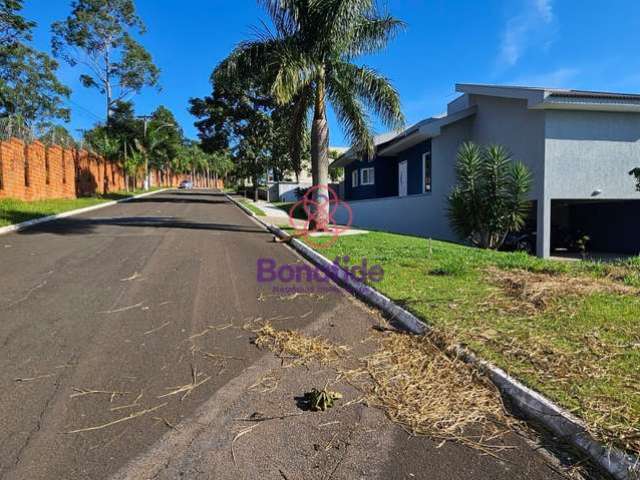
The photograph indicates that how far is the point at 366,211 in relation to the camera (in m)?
22.6

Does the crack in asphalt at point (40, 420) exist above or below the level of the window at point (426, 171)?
below

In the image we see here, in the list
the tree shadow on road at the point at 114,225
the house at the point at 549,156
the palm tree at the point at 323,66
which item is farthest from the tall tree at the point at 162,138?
the palm tree at the point at 323,66

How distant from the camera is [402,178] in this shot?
24.1 meters

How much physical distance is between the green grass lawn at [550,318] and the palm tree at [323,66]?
6.28 m

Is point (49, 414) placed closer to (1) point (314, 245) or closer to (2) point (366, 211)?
(1) point (314, 245)

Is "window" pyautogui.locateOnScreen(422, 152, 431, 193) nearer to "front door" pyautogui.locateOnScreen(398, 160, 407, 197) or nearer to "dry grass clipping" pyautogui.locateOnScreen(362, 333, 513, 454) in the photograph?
"front door" pyautogui.locateOnScreen(398, 160, 407, 197)

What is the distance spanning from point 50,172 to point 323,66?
16.5 meters

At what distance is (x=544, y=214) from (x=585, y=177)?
1.91 m

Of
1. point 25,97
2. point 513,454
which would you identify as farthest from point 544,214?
point 25,97

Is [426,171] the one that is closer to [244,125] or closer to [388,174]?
[388,174]

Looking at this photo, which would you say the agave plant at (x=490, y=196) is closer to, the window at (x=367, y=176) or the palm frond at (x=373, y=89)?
the palm frond at (x=373, y=89)

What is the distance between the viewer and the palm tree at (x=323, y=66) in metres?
12.5

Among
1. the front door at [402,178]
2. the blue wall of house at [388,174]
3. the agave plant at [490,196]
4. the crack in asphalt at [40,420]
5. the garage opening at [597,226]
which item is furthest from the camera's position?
the front door at [402,178]
